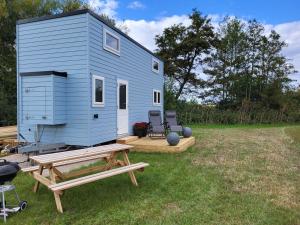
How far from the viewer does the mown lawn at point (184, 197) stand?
10.5 ft

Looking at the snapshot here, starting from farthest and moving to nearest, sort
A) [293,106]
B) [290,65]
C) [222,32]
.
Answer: [222,32], [290,65], [293,106]

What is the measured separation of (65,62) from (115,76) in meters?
1.67

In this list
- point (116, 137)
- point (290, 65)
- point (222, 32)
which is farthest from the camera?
point (222, 32)

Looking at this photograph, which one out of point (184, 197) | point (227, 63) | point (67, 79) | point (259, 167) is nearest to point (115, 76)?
point (67, 79)

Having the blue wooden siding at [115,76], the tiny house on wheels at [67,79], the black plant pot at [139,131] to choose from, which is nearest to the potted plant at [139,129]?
the black plant pot at [139,131]

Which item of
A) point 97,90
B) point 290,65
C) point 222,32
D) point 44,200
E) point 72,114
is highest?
point 222,32

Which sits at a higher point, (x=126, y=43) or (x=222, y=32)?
(x=222, y=32)

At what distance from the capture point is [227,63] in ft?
76.4

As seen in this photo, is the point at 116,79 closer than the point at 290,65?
Yes

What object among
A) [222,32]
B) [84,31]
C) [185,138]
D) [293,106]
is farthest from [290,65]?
[84,31]

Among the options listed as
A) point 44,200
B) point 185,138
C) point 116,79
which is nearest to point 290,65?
point 185,138

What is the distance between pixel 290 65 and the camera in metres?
22.5

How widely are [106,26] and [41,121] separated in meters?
3.19

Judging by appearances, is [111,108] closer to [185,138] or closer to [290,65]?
[185,138]
